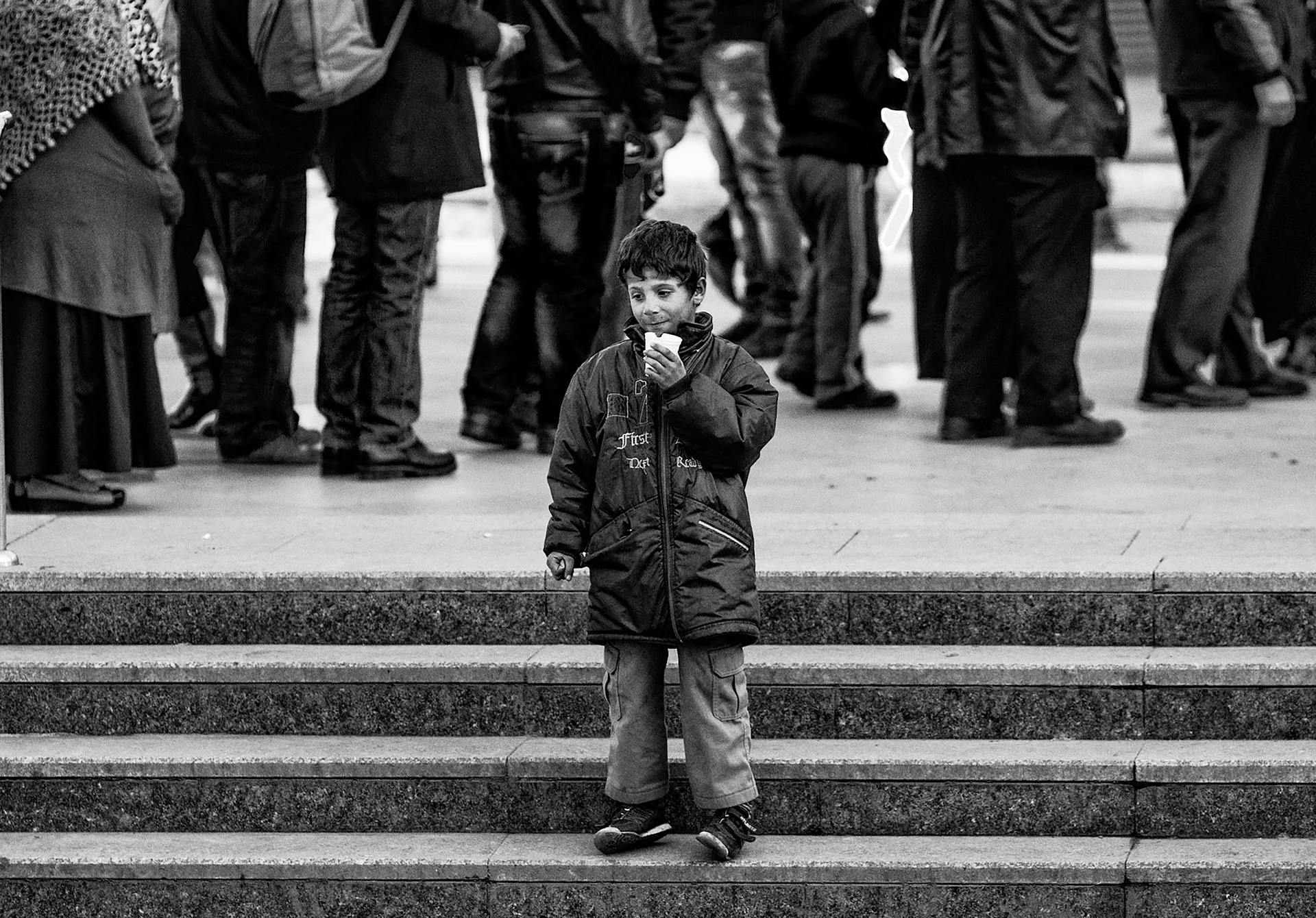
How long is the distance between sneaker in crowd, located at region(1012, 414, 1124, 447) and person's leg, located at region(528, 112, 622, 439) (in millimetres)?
Answer: 1558

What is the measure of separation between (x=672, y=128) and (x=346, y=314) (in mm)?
2314

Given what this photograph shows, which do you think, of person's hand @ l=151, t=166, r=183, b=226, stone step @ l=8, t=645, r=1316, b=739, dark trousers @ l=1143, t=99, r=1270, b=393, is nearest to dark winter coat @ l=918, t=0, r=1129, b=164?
dark trousers @ l=1143, t=99, r=1270, b=393

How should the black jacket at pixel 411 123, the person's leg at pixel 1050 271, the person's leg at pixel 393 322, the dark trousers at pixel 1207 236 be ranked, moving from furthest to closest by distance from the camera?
1. the dark trousers at pixel 1207 236
2. the person's leg at pixel 1050 271
3. the person's leg at pixel 393 322
4. the black jacket at pixel 411 123

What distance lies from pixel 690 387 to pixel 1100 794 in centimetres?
134

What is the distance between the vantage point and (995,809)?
5098mm

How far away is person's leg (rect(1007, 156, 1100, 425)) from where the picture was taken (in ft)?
25.9

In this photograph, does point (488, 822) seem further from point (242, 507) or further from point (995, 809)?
point (242, 507)

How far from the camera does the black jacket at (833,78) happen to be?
877cm

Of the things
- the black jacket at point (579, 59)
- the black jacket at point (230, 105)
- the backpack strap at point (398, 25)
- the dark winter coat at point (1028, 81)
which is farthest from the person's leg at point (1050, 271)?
the black jacket at point (230, 105)

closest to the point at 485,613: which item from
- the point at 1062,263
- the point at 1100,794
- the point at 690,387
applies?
the point at 690,387

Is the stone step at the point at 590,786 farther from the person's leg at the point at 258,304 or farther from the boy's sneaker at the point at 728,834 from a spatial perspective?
the person's leg at the point at 258,304

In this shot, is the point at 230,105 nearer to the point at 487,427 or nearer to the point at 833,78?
the point at 487,427

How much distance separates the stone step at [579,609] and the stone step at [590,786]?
34cm

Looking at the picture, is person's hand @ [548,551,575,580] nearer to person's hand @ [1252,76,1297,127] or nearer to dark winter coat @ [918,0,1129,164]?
dark winter coat @ [918,0,1129,164]
